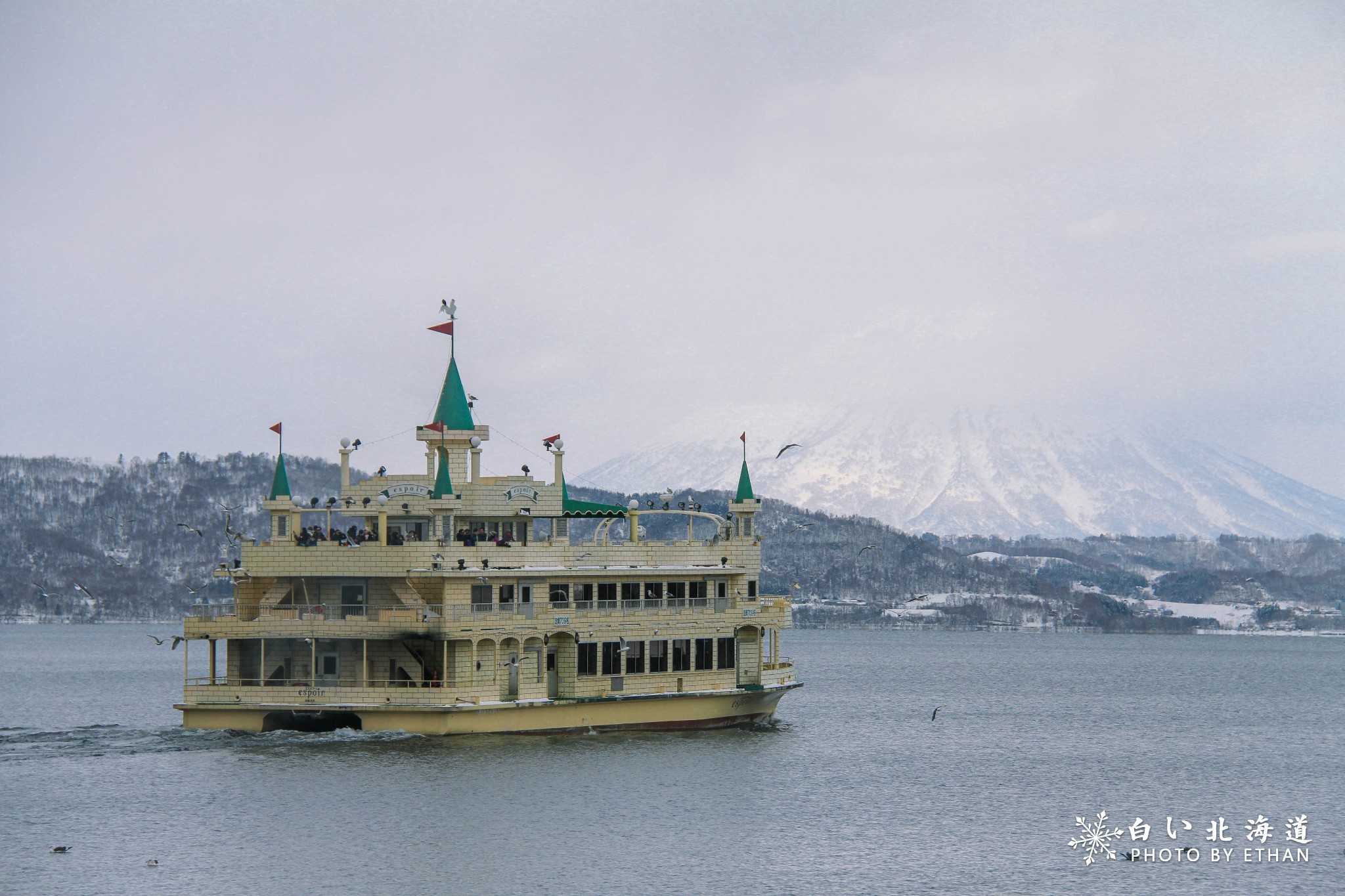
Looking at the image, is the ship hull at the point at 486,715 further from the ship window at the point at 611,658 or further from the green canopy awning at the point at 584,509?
the green canopy awning at the point at 584,509

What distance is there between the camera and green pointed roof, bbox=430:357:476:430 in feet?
207

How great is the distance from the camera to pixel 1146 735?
7806cm

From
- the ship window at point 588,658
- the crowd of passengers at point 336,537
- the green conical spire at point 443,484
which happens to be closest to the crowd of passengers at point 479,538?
the green conical spire at point 443,484

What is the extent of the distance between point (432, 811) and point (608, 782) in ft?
21.9

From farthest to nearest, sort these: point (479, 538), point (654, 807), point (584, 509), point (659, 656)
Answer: point (584, 509)
point (659, 656)
point (479, 538)
point (654, 807)

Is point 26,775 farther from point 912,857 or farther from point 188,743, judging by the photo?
point 912,857

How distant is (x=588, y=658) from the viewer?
62.8 metres

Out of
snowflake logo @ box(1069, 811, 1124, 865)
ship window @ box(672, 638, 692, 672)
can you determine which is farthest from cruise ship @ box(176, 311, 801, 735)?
snowflake logo @ box(1069, 811, 1124, 865)

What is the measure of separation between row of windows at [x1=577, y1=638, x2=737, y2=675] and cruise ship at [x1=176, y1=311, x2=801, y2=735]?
69 millimetres

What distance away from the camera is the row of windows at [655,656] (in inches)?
→ 2472

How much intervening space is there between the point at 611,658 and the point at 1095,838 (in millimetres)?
19390

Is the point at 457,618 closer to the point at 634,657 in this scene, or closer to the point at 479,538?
the point at 479,538

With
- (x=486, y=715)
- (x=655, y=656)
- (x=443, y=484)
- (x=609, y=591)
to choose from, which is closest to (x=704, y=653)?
(x=655, y=656)

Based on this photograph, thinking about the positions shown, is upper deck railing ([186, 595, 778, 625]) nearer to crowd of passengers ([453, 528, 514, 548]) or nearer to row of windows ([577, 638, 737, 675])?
row of windows ([577, 638, 737, 675])
